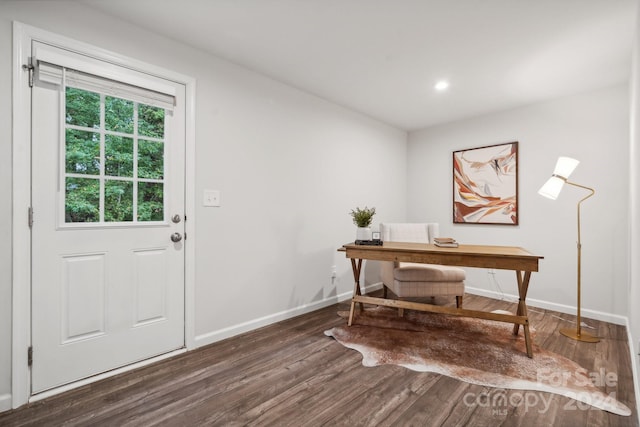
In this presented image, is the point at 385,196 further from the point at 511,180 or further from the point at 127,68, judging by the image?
Result: the point at 127,68

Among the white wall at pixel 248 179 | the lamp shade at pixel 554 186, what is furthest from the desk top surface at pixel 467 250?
the white wall at pixel 248 179

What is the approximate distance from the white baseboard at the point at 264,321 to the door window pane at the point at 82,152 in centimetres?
149

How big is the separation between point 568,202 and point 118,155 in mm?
4326

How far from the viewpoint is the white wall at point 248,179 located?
1.79 meters

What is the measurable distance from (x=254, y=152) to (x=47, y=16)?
1.56m

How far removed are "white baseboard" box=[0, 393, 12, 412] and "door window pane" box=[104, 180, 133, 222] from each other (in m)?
1.09

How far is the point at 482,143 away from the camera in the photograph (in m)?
3.91

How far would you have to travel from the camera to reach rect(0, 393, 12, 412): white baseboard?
1.64 m

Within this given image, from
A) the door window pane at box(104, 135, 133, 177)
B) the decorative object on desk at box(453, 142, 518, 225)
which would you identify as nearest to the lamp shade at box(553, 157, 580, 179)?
the decorative object on desk at box(453, 142, 518, 225)

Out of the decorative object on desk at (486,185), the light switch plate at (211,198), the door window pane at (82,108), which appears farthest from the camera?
the decorative object on desk at (486,185)

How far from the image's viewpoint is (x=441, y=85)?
120 inches

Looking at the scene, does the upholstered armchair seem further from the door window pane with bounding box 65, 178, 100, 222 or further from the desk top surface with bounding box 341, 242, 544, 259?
the door window pane with bounding box 65, 178, 100, 222

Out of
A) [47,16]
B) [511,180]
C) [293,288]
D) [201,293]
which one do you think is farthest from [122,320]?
[511,180]

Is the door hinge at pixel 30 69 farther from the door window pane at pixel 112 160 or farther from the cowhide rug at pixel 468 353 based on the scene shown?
the cowhide rug at pixel 468 353
